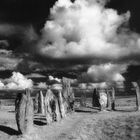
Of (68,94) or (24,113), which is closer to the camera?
(24,113)

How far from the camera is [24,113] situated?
17484 mm

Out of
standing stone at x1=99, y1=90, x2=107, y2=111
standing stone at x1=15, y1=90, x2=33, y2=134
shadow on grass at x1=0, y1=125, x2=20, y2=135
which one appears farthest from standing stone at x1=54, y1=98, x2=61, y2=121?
standing stone at x1=99, y1=90, x2=107, y2=111

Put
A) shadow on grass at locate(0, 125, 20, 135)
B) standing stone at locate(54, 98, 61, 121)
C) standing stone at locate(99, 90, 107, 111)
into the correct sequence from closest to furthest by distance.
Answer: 1. shadow on grass at locate(0, 125, 20, 135)
2. standing stone at locate(54, 98, 61, 121)
3. standing stone at locate(99, 90, 107, 111)

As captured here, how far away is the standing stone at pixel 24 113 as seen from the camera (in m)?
17.2

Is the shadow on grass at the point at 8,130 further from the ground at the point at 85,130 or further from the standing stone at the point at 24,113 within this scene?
the standing stone at the point at 24,113

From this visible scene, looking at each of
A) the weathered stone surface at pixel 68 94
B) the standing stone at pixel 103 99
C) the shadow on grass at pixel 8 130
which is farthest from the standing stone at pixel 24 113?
the standing stone at pixel 103 99

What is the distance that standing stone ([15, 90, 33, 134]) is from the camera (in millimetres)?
17155

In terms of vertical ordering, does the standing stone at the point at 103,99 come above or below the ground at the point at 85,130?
above

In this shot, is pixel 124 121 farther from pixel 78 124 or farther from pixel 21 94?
pixel 21 94

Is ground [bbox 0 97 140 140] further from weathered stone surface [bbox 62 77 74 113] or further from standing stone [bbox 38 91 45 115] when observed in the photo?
standing stone [bbox 38 91 45 115]

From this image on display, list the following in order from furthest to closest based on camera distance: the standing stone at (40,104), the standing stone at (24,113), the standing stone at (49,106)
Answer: the standing stone at (40,104) → the standing stone at (49,106) → the standing stone at (24,113)

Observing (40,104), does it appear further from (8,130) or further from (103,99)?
(8,130)

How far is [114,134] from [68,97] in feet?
39.2

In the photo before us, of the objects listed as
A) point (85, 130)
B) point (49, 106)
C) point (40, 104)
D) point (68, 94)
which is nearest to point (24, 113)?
point (85, 130)
